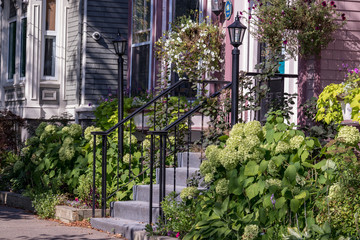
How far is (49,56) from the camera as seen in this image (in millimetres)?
17328

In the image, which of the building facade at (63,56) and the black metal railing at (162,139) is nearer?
the black metal railing at (162,139)

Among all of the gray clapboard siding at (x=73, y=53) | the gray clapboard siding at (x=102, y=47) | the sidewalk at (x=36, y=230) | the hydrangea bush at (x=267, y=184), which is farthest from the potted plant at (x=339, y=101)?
the gray clapboard siding at (x=73, y=53)

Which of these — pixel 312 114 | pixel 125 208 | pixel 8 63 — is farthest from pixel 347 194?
pixel 8 63

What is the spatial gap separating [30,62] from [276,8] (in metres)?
9.28

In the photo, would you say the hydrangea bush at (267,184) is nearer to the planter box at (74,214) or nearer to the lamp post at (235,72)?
the lamp post at (235,72)

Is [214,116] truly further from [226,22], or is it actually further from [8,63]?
[8,63]

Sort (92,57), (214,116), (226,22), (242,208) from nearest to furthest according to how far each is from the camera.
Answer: (242,208) < (214,116) < (226,22) < (92,57)

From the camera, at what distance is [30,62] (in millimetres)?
17000

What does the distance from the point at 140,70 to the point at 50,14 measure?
14.0 ft

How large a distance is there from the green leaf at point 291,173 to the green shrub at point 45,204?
478 centimetres

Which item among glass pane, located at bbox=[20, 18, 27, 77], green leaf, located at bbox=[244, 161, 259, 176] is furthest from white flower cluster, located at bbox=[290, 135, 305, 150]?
glass pane, located at bbox=[20, 18, 27, 77]

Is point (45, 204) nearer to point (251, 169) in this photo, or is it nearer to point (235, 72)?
point (235, 72)

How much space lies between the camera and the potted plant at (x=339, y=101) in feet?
25.5

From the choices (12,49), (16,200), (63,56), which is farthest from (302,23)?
(12,49)
